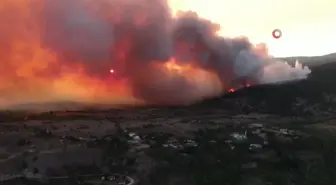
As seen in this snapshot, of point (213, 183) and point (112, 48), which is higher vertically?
point (112, 48)

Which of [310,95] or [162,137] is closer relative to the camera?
[162,137]

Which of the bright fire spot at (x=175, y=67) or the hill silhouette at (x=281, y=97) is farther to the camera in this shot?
the hill silhouette at (x=281, y=97)

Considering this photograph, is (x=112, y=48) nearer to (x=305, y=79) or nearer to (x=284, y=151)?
(x=284, y=151)

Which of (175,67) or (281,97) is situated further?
(281,97)

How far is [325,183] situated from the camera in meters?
68.1

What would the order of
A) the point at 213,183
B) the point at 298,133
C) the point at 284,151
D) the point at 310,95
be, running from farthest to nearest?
A: 1. the point at 310,95
2. the point at 298,133
3. the point at 284,151
4. the point at 213,183

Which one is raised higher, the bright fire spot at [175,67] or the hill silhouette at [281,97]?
the bright fire spot at [175,67]

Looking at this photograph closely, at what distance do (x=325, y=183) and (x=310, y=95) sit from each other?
5316cm

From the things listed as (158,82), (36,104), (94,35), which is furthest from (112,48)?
(36,104)

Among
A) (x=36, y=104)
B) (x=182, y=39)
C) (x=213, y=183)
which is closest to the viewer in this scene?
(x=213, y=183)

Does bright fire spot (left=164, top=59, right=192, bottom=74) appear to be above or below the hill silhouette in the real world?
above

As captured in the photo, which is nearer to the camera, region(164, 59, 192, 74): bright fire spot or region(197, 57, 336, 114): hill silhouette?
region(164, 59, 192, 74): bright fire spot

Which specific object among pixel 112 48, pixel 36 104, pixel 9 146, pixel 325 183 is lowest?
pixel 325 183

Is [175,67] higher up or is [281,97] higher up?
[175,67]
